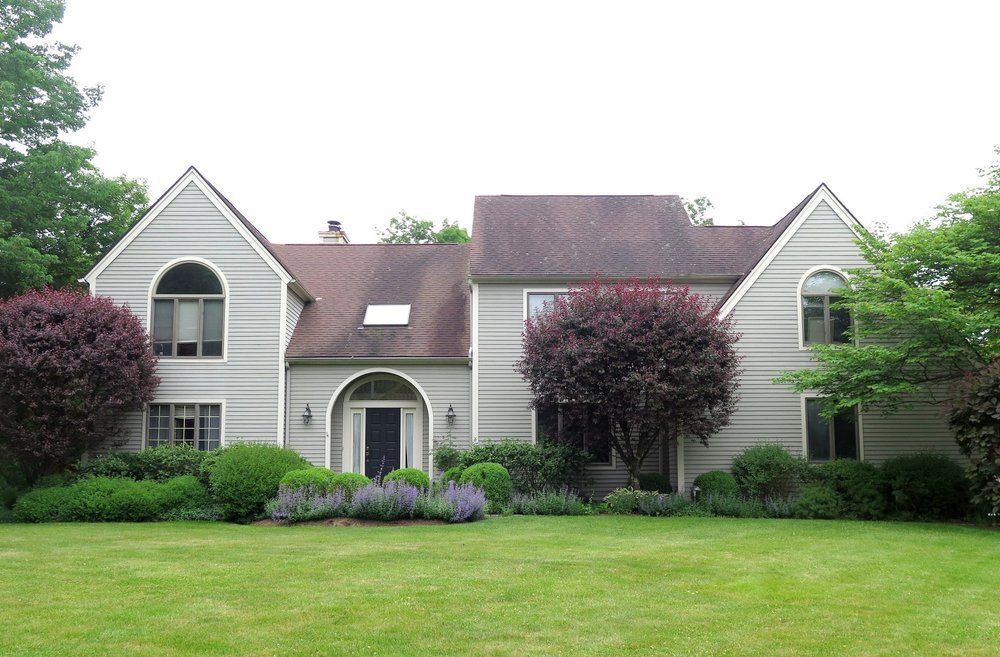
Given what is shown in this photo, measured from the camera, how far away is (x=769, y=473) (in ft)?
61.0

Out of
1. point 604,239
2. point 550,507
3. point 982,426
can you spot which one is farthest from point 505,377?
point 982,426

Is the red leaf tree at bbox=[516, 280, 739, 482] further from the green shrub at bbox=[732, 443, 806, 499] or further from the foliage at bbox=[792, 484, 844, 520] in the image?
the foliage at bbox=[792, 484, 844, 520]

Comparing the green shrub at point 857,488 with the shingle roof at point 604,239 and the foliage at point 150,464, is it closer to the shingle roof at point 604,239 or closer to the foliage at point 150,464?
the shingle roof at point 604,239

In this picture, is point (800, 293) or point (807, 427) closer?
point (807, 427)

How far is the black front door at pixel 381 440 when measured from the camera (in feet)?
70.8

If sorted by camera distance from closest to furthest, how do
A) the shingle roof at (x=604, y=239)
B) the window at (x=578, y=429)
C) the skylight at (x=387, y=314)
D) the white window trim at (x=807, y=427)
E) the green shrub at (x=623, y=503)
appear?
the green shrub at (x=623, y=503) → the window at (x=578, y=429) → the white window trim at (x=807, y=427) → the shingle roof at (x=604, y=239) → the skylight at (x=387, y=314)

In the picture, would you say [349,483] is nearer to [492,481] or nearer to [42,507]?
[492,481]

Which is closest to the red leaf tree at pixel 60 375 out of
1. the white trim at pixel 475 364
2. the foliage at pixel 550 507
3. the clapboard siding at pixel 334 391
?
the clapboard siding at pixel 334 391

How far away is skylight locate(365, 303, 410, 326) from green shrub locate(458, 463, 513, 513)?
547 centimetres

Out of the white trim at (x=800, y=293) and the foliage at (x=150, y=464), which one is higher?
the white trim at (x=800, y=293)

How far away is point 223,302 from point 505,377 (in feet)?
22.8

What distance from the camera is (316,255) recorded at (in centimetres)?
2528

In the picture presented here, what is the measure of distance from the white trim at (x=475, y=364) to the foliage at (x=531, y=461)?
1.08 meters

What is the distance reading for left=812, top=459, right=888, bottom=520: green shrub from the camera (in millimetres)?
17578
